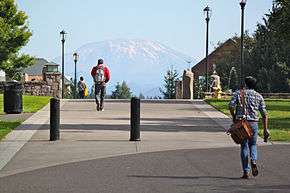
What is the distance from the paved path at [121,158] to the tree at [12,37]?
3257 centimetres

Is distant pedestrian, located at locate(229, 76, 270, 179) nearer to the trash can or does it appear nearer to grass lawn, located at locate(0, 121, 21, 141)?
grass lawn, located at locate(0, 121, 21, 141)

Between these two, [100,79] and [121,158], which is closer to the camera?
[121,158]

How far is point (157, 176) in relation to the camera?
10.4 m

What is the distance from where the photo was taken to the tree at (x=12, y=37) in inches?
2053

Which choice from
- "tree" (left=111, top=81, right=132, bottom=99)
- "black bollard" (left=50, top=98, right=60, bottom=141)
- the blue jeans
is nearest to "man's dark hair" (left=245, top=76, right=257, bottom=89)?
the blue jeans

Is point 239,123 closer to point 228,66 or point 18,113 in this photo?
point 18,113

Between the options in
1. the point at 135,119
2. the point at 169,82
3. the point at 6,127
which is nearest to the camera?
Result: the point at 135,119

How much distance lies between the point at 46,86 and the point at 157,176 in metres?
33.5

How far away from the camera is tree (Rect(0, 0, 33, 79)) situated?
52156 mm

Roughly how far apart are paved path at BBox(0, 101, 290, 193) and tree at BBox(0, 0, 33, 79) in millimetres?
32567

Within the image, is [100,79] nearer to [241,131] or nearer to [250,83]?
[250,83]

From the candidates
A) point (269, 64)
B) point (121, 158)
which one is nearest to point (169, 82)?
point (269, 64)

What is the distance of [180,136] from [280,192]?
7.75 metres

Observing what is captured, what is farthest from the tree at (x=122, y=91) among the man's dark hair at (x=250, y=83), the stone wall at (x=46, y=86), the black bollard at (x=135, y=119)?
the man's dark hair at (x=250, y=83)
